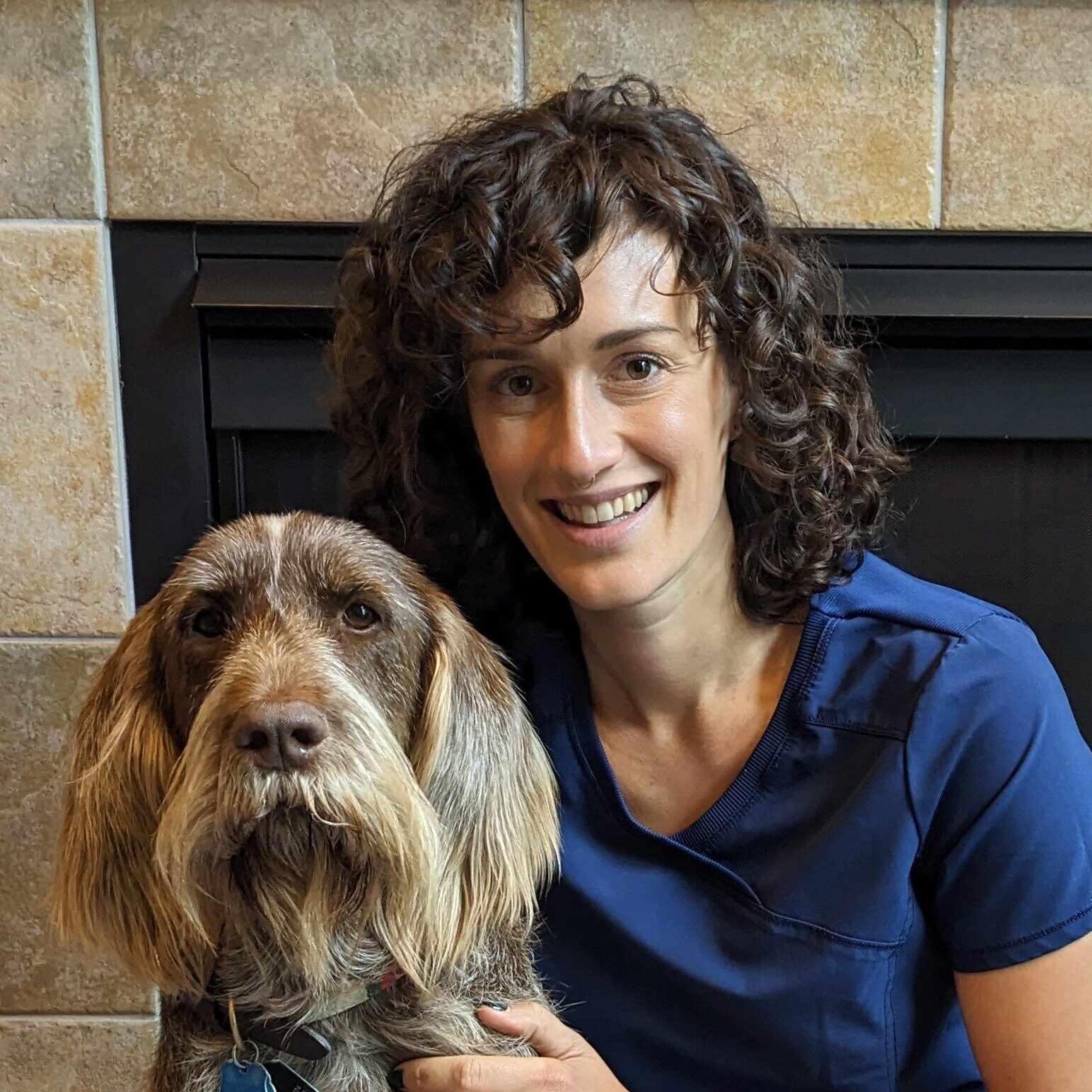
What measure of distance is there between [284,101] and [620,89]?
20.2 inches

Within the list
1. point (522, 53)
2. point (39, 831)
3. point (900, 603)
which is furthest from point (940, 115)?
point (39, 831)

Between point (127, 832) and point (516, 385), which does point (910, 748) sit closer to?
point (516, 385)

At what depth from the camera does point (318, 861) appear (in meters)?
0.94

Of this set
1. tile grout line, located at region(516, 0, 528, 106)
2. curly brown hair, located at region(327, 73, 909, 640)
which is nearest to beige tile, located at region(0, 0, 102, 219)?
curly brown hair, located at region(327, 73, 909, 640)

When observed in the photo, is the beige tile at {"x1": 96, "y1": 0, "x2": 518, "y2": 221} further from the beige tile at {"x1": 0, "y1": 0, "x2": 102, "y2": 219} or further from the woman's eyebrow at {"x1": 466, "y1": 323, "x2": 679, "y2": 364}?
the woman's eyebrow at {"x1": 466, "y1": 323, "x2": 679, "y2": 364}

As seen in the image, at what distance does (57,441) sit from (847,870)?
46.0 inches

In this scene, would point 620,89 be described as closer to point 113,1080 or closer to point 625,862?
point 625,862

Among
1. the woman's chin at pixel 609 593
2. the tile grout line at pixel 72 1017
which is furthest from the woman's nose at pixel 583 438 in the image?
the tile grout line at pixel 72 1017

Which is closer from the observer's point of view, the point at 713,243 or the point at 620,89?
the point at 713,243

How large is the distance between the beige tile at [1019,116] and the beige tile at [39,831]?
1.37 m

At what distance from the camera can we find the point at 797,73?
1.45 metres

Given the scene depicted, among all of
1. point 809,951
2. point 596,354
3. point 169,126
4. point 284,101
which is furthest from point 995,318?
point 169,126

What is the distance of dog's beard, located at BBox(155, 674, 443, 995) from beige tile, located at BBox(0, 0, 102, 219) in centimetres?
90

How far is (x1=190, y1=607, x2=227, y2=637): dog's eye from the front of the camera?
1.01 m
